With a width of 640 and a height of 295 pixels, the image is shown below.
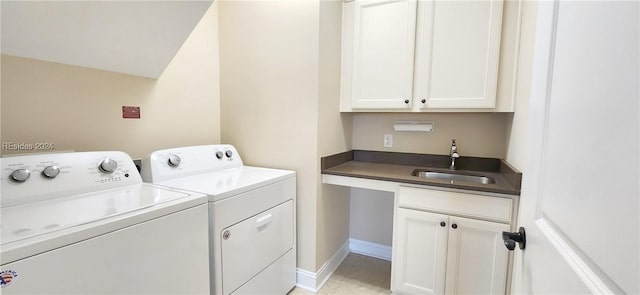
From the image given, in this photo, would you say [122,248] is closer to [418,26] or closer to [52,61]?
[52,61]

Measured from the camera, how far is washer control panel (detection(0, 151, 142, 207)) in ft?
3.33

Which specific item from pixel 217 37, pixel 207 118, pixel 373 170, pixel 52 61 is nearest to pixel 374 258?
pixel 373 170

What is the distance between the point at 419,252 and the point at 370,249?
858mm

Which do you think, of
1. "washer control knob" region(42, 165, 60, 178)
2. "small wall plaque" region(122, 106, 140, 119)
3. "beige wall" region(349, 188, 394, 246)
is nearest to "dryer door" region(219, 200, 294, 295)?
"washer control knob" region(42, 165, 60, 178)

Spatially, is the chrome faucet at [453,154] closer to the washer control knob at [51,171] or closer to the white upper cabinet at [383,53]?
the white upper cabinet at [383,53]

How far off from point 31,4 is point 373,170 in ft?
6.33

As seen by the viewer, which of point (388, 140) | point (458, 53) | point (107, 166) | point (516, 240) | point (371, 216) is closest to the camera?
point (516, 240)

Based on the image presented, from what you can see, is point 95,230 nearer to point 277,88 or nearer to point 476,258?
point 277,88

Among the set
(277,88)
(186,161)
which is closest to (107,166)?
(186,161)

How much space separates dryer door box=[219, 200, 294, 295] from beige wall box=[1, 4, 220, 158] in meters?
0.89

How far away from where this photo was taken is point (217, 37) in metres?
2.13

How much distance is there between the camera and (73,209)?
0.98m

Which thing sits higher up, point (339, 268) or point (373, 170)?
point (373, 170)

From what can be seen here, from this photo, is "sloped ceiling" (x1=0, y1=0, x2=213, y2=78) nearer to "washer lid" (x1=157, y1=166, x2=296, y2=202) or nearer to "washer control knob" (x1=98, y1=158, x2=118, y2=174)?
"washer control knob" (x1=98, y1=158, x2=118, y2=174)
